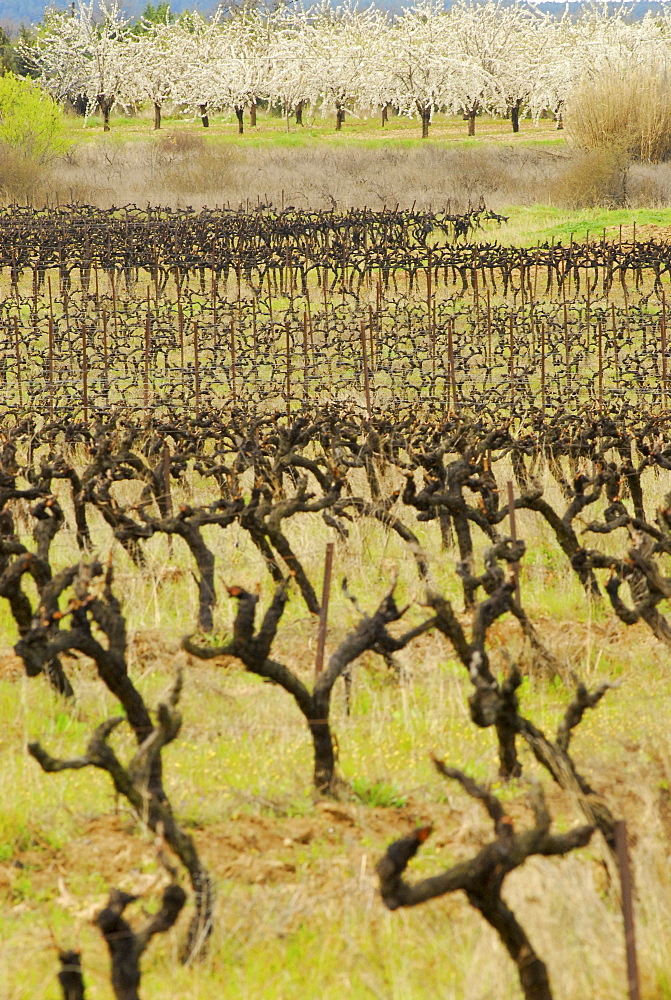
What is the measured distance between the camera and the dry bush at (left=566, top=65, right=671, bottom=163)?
1495 inches

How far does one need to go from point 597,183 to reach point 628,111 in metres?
4.02

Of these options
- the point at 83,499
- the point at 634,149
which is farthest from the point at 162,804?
the point at 634,149

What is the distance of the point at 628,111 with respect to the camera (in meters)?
38.1

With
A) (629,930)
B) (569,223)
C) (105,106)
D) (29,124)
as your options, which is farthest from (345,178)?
(629,930)

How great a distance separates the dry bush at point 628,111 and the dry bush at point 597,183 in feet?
5.43

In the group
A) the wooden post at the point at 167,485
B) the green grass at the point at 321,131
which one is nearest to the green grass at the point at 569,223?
the green grass at the point at 321,131

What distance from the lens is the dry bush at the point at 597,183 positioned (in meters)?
35.8

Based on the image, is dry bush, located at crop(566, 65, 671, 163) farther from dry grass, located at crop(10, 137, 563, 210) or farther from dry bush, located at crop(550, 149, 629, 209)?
dry grass, located at crop(10, 137, 563, 210)

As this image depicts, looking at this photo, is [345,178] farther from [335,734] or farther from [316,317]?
[335,734]

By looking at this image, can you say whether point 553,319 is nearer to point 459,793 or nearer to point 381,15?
point 459,793

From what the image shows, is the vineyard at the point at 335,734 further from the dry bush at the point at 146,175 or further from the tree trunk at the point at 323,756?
Result: the dry bush at the point at 146,175

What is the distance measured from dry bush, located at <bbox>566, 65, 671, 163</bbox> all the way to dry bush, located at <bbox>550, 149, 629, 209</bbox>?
5.43 ft

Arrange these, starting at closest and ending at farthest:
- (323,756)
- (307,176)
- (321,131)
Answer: (323,756) → (307,176) → (321,131)

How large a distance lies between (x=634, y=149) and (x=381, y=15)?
4342cm
